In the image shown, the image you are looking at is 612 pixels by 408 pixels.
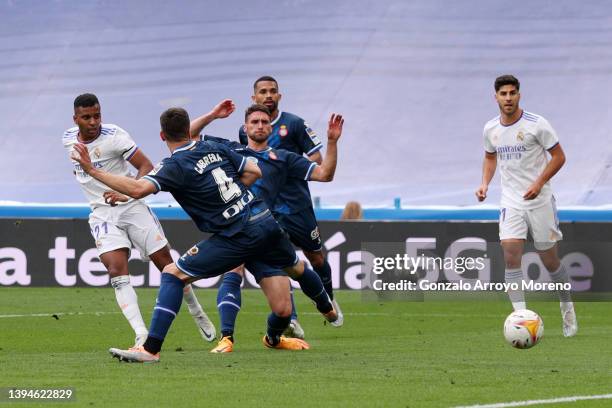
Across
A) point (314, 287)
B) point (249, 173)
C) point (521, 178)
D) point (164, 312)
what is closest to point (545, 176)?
point (521, 178)

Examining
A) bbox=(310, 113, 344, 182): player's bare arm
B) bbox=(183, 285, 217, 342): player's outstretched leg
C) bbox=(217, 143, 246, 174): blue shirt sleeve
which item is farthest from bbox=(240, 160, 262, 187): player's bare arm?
bbox=(183, 285, 217, 342): player's outstretched leg

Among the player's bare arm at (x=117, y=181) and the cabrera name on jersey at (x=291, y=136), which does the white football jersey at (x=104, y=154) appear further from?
the player's bare arm at (x=117, y=181)

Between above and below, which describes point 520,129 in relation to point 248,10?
below

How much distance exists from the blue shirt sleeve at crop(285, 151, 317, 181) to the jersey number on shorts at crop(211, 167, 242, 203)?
1537mm

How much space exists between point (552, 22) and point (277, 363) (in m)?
16.6

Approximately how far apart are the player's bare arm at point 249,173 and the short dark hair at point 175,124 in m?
0.46

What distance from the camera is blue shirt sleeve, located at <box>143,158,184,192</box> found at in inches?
335

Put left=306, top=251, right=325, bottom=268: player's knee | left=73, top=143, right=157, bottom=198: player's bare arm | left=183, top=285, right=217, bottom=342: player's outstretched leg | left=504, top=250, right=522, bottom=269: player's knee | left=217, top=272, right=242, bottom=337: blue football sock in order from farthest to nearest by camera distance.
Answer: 1. left=306, top=251, right=325, bottom=268: player's knee
2. left=504, top=250, right=522, bottom=269: player's knee
3. left=183, top=285, right=217, bottom=342: player's outstretched leg
4. left=217, top=272, right=242, bottom=337: blue football sock
5. left=73, top=143, right=157, bottom=198: player's bare arm

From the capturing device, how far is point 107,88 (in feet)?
83.5

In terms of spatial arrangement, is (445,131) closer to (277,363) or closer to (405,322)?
(405,322)

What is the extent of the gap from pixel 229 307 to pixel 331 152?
1.36 m

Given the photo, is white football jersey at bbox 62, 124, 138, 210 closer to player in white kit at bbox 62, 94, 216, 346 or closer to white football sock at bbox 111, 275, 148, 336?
player in white kit at bbox 62, 94, 216, 346

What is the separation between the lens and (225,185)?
879 cm

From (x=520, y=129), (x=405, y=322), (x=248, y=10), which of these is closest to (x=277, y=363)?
(x=520, y=129)
